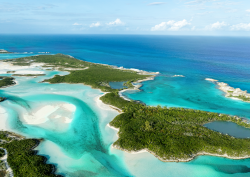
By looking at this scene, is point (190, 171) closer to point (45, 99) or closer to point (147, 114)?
point (147, 114)

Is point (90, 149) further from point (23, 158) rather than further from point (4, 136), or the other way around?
point (4, 136)

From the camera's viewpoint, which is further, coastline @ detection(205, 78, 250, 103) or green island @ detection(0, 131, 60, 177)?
coastline @ detection(205, 78, 250, 103)

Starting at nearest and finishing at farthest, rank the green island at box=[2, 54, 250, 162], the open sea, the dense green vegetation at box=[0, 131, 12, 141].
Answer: the open sea < the green island at box=[2, 54, 250, 162] < the dense green vegetation at box=[0, 131, 12, 141]

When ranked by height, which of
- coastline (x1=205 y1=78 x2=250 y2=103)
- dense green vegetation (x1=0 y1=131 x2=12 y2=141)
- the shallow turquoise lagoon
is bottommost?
the shallow turquoise lagoon

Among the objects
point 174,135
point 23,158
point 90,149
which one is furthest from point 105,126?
point 23,158

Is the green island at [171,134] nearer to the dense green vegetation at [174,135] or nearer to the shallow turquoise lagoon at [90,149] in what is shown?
the dense green vegetation at [174,135]

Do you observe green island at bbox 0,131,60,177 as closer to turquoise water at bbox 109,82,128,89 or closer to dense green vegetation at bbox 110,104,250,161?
dense green vegetation at bbox 110,104,250,161

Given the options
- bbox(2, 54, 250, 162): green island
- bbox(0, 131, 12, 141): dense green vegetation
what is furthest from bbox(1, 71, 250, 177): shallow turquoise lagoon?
bbox(0, 131, 12, 141): dense green vegetation
